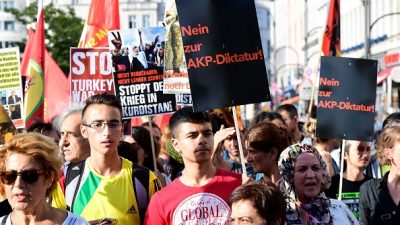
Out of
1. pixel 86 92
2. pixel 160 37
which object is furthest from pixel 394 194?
pixel 86 92

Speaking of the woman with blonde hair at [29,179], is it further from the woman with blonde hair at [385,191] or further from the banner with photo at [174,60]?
the woman with blonde hair at [385,191]

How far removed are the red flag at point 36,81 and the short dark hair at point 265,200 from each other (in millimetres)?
5352

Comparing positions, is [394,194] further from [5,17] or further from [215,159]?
[5,17]

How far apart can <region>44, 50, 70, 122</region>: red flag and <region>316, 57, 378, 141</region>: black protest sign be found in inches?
161

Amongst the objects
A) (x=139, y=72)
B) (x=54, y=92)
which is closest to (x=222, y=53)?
(x=139, y=72)

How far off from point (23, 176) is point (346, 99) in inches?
159

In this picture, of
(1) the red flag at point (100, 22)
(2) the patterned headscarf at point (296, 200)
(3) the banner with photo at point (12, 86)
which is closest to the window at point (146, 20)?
(1) the red flag at point (100, 22)

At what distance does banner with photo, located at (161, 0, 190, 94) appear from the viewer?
7.25 m

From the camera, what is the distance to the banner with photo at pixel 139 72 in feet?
27.2

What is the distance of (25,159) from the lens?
5.10m

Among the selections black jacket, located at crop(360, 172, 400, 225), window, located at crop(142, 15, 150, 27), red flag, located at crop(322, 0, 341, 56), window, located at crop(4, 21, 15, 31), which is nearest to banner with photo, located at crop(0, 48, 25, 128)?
black jacket, located at crop(360, 172, 400, 225)

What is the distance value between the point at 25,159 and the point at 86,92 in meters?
4.91

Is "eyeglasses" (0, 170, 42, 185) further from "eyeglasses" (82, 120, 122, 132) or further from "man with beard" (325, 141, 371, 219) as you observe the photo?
"man with beard" (325, 141, 371, 219)

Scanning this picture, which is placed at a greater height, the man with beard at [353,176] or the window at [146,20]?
the window at [146,20]
